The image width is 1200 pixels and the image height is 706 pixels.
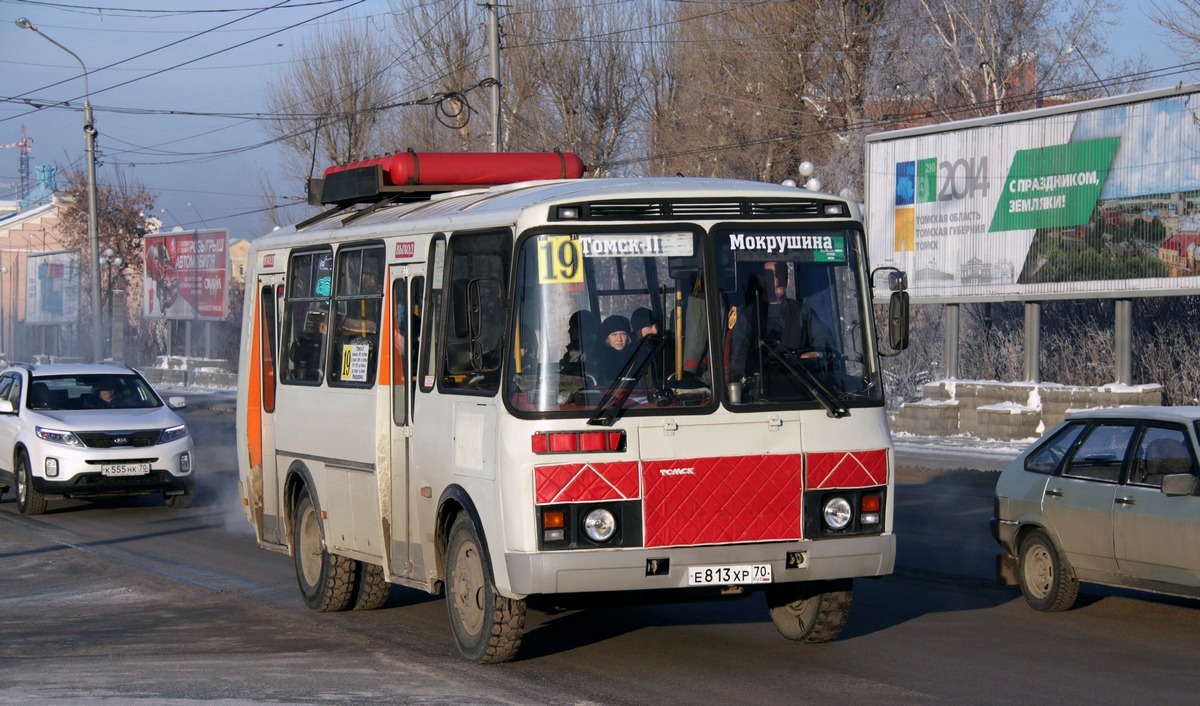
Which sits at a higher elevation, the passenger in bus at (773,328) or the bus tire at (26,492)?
the passenger in bus at (773,328)

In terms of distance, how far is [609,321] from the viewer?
7750 mm

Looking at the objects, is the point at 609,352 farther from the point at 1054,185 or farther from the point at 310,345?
the point at 1054,185

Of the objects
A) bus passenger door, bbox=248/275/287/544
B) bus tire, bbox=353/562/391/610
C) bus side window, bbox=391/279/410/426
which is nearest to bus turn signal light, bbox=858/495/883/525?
bus side window, bbox=391/279/410/426

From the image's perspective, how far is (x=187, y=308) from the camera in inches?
2486

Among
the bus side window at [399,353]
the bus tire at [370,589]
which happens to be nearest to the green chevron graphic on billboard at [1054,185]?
the bus tire at [370,589]

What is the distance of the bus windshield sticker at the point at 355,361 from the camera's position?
9.86 m

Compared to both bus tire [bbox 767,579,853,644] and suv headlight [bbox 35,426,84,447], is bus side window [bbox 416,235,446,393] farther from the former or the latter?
suv headlight [bbox 35,426,84,447]

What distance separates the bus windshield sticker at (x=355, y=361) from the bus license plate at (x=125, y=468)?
26.8 feet

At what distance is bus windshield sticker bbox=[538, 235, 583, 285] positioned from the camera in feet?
25.6

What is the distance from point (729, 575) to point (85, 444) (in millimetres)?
11668

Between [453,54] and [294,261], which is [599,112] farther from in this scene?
[294,261]

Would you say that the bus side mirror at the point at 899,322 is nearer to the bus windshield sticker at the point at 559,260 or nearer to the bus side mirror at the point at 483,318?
the bus windshield sticker at the point at 559,260

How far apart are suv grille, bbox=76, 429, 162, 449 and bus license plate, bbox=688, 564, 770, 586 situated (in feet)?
37.5

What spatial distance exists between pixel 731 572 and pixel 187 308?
5831 centimetres
